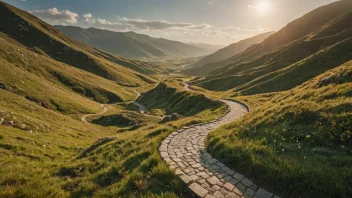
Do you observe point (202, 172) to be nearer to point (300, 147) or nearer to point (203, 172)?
point (203, 172)

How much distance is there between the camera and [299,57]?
312 ft

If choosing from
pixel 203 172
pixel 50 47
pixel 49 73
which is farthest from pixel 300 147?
pixel 50 47

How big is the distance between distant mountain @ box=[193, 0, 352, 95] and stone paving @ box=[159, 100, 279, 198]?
53.0 metres

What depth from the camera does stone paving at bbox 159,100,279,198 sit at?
7.73 meters

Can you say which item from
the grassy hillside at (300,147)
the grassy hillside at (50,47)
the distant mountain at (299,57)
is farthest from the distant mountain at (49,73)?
the grassy hillside at (300,147)

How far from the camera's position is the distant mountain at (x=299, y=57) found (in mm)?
61459

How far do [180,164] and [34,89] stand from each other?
7162cm

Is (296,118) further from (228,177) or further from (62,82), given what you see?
(62,82)

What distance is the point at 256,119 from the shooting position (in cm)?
1560

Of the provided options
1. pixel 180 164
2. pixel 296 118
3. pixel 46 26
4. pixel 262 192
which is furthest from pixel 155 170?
pixel 46 26

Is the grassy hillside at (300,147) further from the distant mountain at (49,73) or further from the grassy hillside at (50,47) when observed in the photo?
the grassy hillside at (50,47)

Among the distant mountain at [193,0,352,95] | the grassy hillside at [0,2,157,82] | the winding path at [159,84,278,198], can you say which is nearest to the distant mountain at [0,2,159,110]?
the grassy hillside at [0,2,157,82]

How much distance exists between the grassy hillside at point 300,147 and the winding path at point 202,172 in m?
0.51

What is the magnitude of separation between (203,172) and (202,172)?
0.05m
